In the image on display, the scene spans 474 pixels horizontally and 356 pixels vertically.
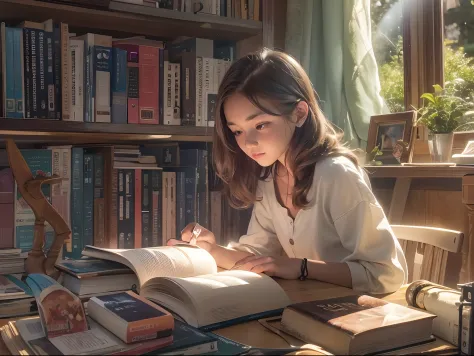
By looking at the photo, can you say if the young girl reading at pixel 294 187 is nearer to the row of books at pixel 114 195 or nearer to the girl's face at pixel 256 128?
the girl's face at pixel 256 128

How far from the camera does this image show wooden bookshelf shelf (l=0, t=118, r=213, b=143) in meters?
1.79

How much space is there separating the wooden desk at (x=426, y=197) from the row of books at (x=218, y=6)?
2.50ft

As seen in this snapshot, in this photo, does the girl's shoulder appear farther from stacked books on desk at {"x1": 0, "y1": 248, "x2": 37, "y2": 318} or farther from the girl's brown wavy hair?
stacked books on desk at {"x1": 0, "y1": 248, "x2": 37, "y2": 318}

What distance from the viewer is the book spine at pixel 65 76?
1.88 metres

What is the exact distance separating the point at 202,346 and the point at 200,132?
4.87ft

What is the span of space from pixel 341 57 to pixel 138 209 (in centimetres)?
101

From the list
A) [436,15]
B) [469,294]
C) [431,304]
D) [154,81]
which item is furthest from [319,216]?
[436,15]

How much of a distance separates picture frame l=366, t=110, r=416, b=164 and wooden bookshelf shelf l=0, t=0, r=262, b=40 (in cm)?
60

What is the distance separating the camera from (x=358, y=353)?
67 centimetres

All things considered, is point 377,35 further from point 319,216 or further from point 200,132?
point 319,216

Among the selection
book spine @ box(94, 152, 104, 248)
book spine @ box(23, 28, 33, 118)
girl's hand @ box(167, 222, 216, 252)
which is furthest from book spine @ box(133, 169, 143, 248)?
girl's hand @ box(167, 222, 216, 252)

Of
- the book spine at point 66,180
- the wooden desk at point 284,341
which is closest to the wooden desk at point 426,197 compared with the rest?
the wooden desk at point 284,341

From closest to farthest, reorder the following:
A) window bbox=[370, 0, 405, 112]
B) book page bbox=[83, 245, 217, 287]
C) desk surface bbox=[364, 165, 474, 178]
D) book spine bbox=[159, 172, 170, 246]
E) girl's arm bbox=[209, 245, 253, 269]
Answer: book page bbox=[83, 245, 217, 287], girl's arm bbox=[209, 245, 253, 269], desk surface bbox=[364, 165, 474, 178], book spine bbox=[159, 172, 170, 246], window bbox=[370, 0, 405, 112]

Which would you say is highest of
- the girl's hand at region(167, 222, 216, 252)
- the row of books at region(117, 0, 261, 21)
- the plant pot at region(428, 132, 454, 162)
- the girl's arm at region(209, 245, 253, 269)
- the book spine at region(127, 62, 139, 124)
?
the row of books at region(117, 0, 261, 21)
